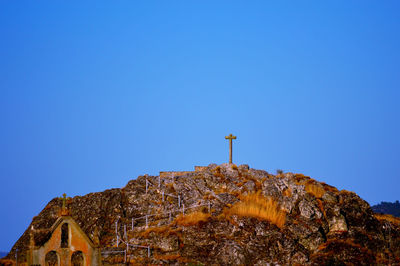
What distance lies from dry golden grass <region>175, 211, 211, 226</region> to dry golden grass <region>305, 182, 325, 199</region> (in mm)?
10537

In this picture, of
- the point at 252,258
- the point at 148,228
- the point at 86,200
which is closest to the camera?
the point at 252,258

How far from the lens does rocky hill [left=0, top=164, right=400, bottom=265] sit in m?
64.4

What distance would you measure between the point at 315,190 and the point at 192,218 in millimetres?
12654

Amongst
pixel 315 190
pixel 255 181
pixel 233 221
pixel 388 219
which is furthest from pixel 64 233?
pixel 388 219

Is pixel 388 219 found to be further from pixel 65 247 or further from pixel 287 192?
pixel 65 247

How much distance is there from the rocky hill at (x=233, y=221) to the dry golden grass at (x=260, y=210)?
92mm

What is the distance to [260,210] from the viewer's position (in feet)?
225

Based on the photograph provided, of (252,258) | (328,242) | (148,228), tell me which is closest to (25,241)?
(148,228)

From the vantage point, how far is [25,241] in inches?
2800

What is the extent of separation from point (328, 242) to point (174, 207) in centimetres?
1498

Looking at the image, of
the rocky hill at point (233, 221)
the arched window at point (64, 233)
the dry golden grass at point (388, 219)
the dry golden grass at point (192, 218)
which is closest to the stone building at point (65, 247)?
the arched window at point (64, 233)

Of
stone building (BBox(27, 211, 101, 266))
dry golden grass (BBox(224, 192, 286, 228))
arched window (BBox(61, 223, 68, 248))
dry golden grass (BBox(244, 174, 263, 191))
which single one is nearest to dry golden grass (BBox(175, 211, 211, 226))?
dry golden grass (BBox(224, 192, 286, 228))

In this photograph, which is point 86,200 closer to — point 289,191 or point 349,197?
point 289,191

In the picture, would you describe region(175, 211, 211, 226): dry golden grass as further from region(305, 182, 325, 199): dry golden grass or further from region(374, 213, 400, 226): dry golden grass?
region(374, 213, 400, 226): dry golden grass
